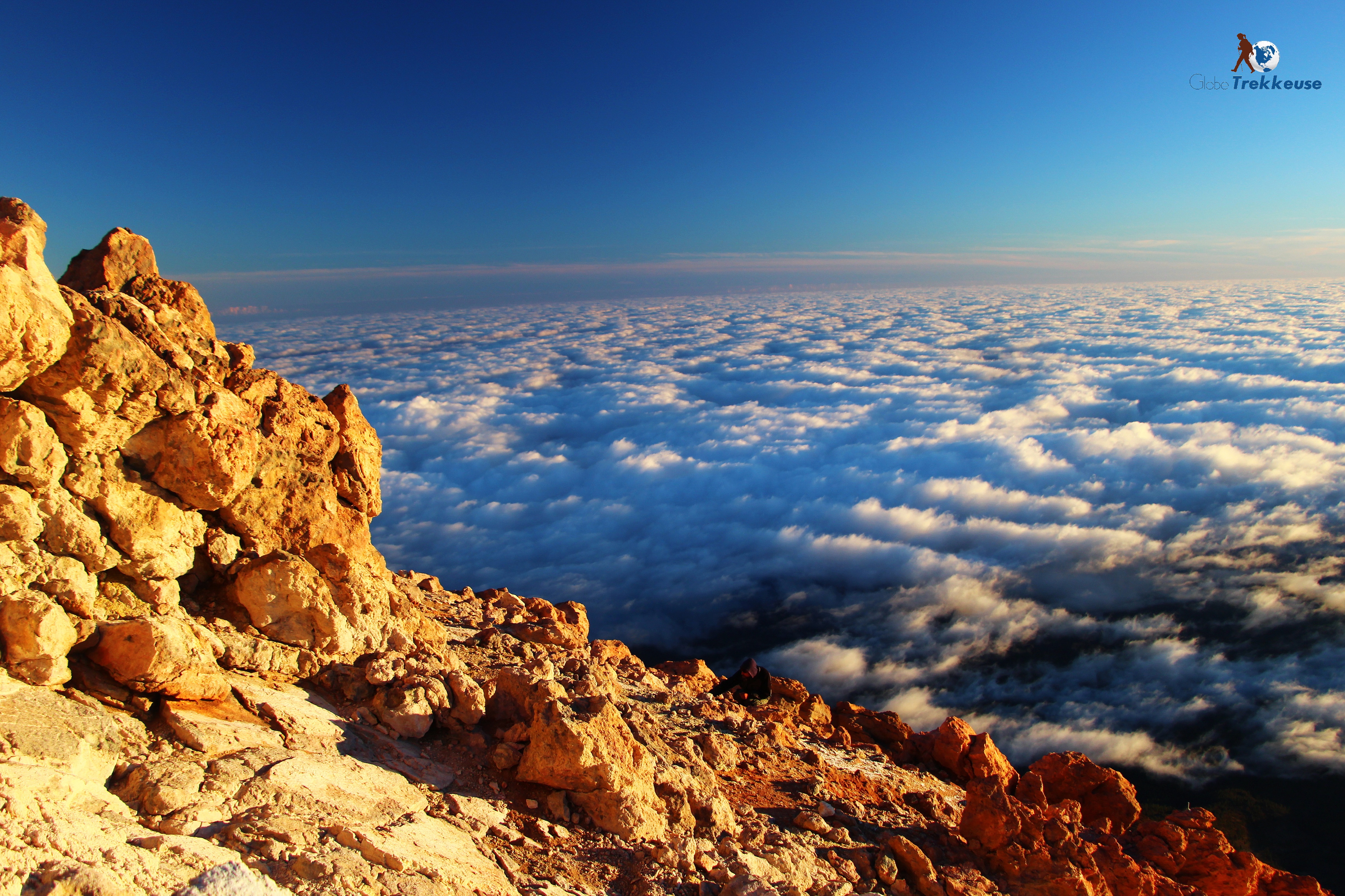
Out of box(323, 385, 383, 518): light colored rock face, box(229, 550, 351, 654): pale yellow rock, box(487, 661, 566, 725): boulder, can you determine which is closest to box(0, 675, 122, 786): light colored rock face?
box(229, 550, 351, 654): pale yellow rock

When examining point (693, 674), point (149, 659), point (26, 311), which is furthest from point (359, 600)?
point (693, 674)

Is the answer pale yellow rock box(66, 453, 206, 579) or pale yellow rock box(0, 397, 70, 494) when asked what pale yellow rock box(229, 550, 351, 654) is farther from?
pale yellow rock box(0, 397, 70, 494)

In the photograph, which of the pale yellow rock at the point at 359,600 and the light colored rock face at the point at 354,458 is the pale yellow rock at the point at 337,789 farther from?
the light colored rock face at the point at 354,458

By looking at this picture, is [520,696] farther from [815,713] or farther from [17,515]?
[815,713]

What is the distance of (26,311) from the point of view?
16.4 feet

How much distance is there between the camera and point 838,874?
6648 millimetres

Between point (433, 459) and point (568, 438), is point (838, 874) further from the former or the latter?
point (568, 438)

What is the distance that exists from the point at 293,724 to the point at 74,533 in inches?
91.3

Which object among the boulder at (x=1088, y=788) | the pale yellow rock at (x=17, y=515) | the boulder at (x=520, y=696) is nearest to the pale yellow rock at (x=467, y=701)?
the boulder at (x=520, y=696)

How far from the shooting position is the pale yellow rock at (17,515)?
5066mm

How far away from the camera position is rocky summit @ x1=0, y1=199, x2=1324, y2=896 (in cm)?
414

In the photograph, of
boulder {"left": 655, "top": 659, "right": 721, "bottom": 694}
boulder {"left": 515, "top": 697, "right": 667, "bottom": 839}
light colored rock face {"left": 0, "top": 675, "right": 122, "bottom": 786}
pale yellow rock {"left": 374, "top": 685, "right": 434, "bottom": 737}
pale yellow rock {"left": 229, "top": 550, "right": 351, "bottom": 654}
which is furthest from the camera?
boulder {"left": 655, "top": 659, "right": 721, "bottom": 694}

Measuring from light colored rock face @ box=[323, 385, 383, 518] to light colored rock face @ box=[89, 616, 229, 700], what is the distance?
380 cm

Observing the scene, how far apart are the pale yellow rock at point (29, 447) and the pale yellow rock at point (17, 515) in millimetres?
Answer: 139
